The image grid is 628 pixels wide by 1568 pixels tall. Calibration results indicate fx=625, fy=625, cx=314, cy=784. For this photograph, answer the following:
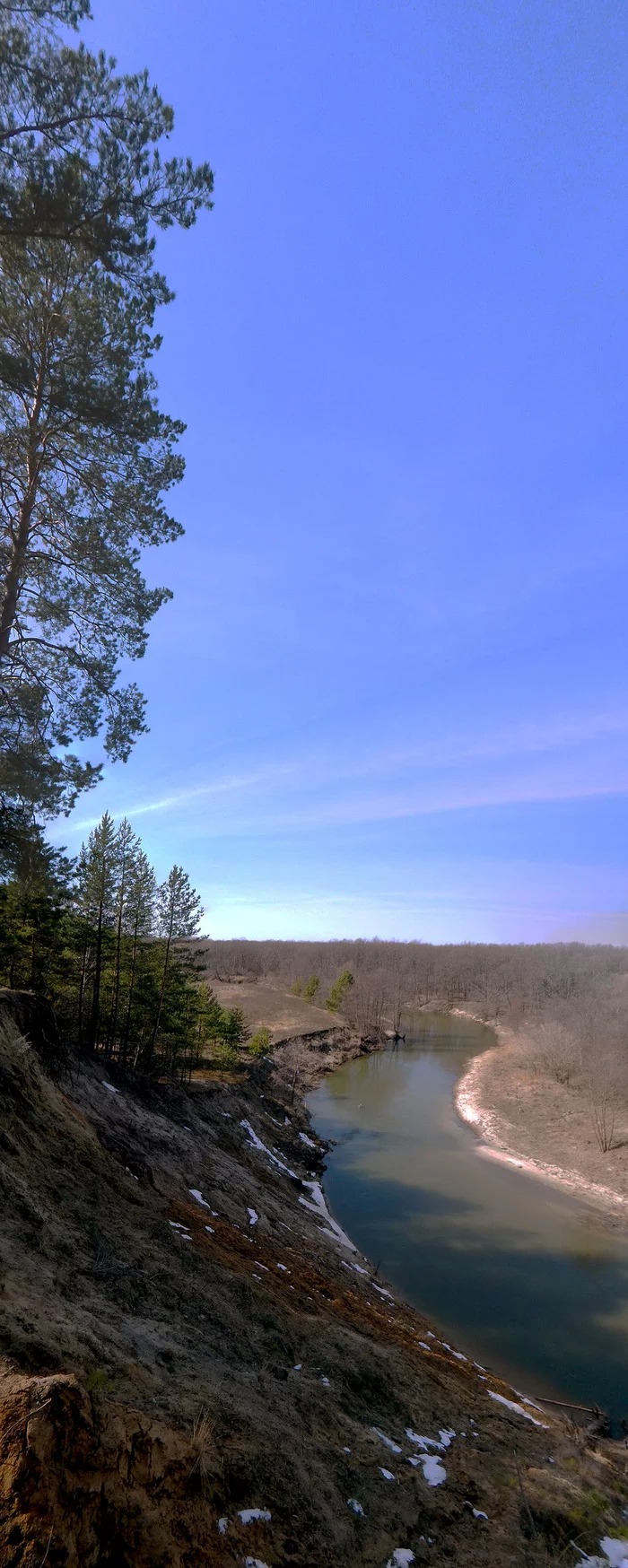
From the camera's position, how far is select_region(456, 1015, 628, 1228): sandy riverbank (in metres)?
32.3

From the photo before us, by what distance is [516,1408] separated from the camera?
12359 mm

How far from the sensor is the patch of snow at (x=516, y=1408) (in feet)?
38.8

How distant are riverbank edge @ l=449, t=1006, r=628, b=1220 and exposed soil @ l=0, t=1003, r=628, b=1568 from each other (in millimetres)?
19729

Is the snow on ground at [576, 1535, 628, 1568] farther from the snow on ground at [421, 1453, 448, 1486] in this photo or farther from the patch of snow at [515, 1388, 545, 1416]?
the patch of snow at [515, 1388, 545, 1416]

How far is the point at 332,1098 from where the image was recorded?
160 ft

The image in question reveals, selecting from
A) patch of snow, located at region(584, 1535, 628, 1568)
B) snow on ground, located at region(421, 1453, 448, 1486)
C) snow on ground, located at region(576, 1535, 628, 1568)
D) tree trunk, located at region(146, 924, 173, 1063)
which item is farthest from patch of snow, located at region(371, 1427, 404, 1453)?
tree trunk, located at region(146, 924, 173, 1063)

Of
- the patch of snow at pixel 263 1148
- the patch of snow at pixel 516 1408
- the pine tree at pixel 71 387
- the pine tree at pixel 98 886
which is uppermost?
the pine tree at pixel 71 387

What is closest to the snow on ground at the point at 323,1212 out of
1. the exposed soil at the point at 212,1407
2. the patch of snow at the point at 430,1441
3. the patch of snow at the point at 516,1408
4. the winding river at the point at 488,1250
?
the winding river at the point at 488,1250

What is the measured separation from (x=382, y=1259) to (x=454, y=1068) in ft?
128

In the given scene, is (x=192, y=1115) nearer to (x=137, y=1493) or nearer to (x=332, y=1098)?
(x=137, y=1493)

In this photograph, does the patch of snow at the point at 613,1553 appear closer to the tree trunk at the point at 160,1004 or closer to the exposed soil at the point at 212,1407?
the exposed soil at the point at 212,1407

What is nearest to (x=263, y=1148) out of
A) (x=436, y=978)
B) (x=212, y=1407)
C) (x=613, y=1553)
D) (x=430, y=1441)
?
(x=430, y=1441)

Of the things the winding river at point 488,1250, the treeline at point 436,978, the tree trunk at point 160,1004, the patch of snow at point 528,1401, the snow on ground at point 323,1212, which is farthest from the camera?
the treeline at point 436,978

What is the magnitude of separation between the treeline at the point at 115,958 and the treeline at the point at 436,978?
49.7 metres
